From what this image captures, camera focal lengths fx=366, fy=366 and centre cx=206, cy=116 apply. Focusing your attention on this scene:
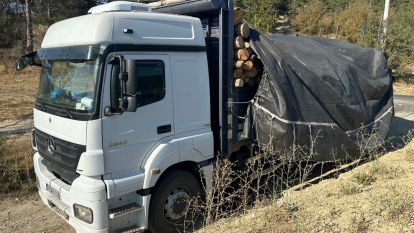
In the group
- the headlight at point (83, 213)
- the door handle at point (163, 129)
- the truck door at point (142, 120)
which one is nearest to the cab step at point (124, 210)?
the headlight at point (83, 213)

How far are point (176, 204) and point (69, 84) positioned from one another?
1918 mm

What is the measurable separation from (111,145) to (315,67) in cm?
344

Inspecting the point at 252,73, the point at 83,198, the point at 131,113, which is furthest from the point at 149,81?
the point at 252,73

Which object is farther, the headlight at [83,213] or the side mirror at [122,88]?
the headlight at [83,213]

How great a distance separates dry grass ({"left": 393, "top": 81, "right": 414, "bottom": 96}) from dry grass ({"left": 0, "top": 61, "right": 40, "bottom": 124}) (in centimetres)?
1584

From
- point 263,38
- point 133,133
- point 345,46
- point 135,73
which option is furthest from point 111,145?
point 345,46

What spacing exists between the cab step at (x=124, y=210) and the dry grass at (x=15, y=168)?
279cm

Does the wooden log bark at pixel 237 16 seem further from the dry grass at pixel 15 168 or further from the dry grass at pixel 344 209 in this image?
the dry grass at pixel 15 168

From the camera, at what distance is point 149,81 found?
13.6 feet

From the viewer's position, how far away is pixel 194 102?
4.64 metres

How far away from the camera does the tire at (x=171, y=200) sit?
434 centimetres

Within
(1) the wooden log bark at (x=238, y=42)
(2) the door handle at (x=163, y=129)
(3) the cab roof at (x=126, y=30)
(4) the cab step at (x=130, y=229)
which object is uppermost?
(3) the cab roof at (x=126, y=30)

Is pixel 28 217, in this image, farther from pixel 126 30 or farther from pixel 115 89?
pixel 126 30

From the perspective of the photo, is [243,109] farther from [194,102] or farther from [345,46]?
[345,46]
